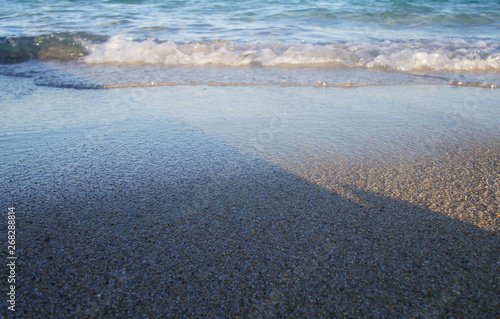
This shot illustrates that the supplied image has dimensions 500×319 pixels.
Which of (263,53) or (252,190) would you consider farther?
(263,53)

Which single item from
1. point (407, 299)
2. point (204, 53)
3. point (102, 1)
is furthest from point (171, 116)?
point (102, 1)

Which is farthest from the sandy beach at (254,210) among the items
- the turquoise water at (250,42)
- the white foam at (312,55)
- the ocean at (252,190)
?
the white foam at (312,55)

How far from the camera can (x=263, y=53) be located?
5578 mm

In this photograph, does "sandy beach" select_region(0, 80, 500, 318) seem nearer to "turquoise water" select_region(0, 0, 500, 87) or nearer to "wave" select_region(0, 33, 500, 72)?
"turquoise water" select_region(0, 0, 500, 87)

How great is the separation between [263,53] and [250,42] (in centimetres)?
Result: 95

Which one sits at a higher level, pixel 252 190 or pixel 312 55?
pixel 312 55

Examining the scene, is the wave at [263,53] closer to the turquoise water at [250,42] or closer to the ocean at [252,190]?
the turquoise water at [250,42]

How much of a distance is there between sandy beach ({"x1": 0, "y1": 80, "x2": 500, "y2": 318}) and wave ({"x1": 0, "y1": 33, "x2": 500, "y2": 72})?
2.15 metres

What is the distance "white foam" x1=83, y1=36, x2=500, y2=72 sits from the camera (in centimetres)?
509

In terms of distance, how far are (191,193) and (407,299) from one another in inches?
45.9

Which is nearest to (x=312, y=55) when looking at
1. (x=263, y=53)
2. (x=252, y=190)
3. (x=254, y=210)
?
(x=263, y=53)

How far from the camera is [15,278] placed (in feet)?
4.37

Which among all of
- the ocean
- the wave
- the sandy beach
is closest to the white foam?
the wave

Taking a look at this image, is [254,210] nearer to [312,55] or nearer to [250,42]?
[312,55]
